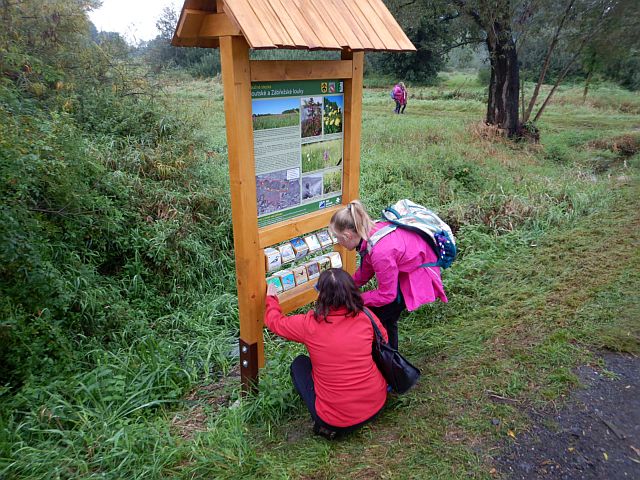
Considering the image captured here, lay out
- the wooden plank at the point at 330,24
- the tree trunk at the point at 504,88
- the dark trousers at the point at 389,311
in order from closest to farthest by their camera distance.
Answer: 1. the wooden plank at the point at 330,24
2. the dark trousers at the point at 389,311
3. the tree trunk at the point at 504,88

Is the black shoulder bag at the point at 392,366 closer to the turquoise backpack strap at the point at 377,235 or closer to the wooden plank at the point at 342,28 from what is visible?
the turquoise backpack strap at the point at 377,235

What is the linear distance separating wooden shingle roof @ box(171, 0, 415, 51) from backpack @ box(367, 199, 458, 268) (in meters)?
1.21

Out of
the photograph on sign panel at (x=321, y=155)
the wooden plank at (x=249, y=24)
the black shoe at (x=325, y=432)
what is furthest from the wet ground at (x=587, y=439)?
the wooden plank at (x=249, y=24)

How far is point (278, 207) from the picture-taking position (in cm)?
342

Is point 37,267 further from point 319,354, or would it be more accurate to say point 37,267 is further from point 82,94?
point 82,94

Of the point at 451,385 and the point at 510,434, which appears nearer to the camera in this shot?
the point at 510,434

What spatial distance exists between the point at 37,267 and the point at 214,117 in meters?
11.7

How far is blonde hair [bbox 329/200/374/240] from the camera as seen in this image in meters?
3.28

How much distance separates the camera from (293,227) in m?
3.53

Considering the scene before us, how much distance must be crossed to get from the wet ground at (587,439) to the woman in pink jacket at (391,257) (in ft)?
3.67

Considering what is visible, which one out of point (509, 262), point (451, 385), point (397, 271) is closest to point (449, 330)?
point (451, 385)

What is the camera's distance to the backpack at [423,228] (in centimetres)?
332

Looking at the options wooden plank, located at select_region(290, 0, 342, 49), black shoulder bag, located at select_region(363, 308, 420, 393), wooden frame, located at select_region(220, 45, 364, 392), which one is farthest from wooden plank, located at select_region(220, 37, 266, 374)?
black shoulder bag, located at select_region(363, 308, 420, 393)

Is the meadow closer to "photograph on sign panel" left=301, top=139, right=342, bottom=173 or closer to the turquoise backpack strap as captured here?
the turquoise backpack strap
